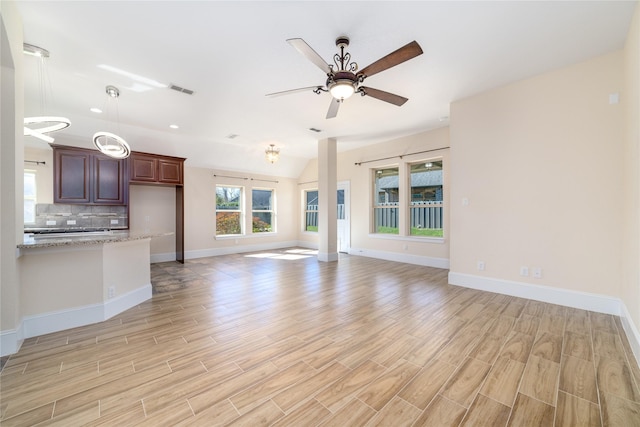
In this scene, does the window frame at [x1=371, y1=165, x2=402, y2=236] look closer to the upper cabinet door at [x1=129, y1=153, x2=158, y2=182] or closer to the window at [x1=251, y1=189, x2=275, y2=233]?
the window at [x1=251, y1=189, x2=275, y2=233]

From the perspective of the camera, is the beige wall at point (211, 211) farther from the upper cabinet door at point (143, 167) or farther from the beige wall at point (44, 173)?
the beige wall at point (44, 173)

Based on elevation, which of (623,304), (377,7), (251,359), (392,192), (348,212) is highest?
(377,7)

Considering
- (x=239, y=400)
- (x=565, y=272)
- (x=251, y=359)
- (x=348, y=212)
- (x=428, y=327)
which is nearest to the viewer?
(x=239, y=400)

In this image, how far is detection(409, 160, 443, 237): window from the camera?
5.60 metres

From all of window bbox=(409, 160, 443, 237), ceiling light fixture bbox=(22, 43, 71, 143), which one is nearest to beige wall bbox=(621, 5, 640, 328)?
window bbox=(409, 160, 443, 237)

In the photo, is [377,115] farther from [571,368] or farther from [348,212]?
[571,368]

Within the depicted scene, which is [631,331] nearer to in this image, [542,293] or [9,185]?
[542,293]

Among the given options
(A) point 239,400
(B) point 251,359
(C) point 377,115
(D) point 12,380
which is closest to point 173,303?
(D) point 12,380

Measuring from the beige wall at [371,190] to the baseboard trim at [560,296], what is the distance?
4.72 feet

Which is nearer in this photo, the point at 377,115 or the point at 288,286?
the point at 288,286

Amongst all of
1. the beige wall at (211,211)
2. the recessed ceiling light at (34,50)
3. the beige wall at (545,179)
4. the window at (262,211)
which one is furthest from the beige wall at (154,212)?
the beige wall at (545,179)

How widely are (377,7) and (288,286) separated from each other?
3.71 m

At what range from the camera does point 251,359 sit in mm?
2055

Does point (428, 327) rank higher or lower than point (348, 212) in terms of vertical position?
lower
